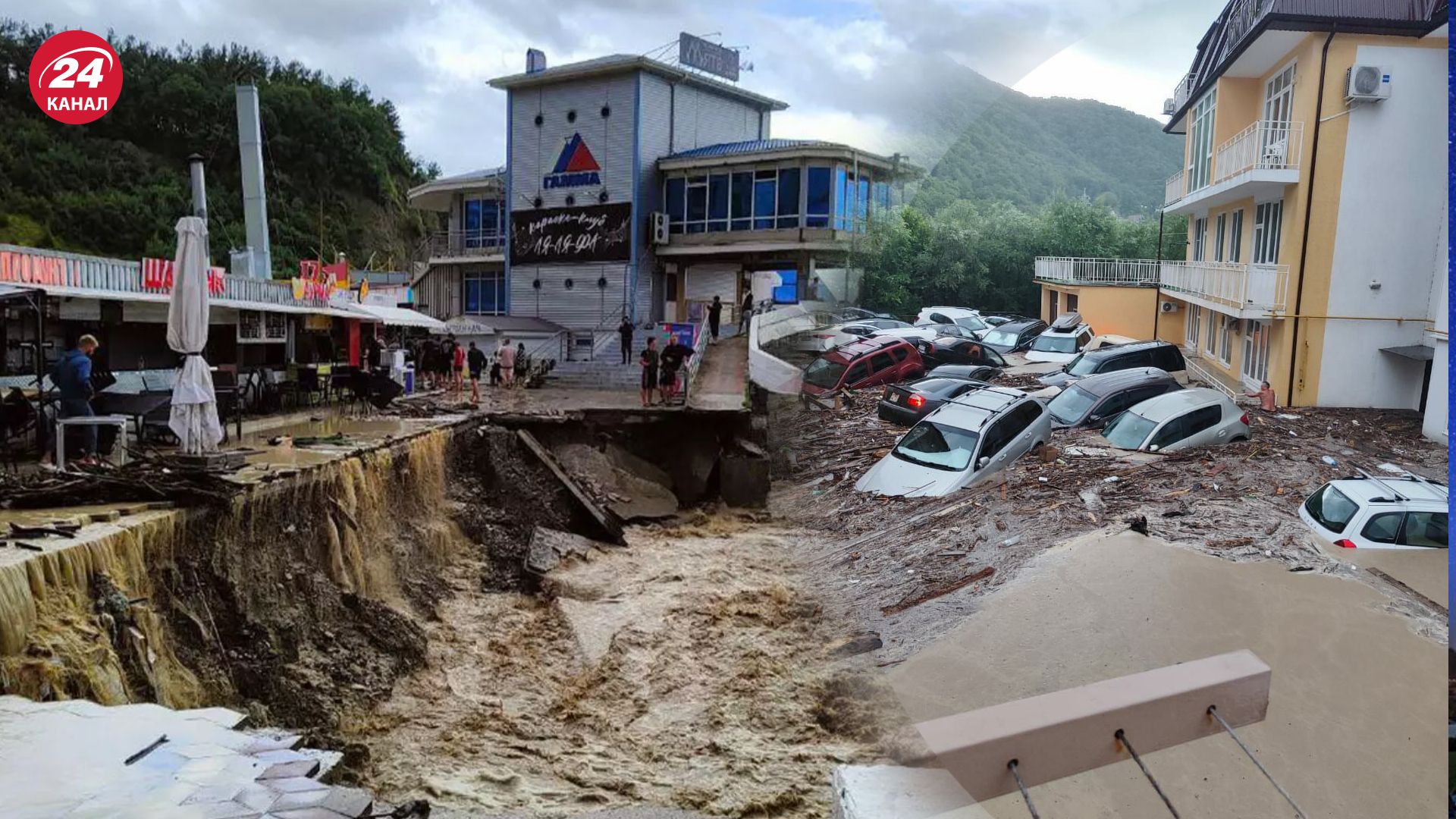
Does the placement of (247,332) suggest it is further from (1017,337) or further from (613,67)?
(1017,337)

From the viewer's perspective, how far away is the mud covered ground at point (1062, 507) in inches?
125

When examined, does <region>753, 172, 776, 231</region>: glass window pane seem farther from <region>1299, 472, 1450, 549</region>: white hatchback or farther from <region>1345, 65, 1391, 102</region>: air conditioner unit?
<region>1299, 472, 1450, 549</region>: white hatchback

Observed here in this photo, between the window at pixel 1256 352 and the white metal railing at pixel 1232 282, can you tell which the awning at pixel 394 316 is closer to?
the white metal railing at pixel 1232 282

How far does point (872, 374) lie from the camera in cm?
488

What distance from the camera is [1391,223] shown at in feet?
9.95

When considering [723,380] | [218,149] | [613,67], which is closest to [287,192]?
[218,149]

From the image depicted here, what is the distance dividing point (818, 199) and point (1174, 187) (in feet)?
11.9

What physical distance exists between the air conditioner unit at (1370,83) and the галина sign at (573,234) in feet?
35.8

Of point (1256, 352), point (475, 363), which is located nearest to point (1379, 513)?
point (1256, 352)

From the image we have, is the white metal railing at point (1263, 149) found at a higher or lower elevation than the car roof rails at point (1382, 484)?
higher

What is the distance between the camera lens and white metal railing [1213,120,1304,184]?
3.23m

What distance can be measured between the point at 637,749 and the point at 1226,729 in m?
3.42

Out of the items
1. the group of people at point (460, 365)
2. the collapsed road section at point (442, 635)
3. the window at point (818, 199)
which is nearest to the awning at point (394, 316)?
the group of people at point (460, 365)

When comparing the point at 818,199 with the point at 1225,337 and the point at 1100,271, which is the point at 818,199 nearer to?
the point at 1100,271
